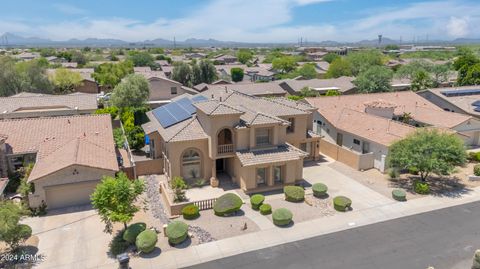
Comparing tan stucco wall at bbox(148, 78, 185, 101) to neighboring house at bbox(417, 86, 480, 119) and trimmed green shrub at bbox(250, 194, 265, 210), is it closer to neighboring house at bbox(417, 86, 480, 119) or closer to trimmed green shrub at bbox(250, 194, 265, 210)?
neighboring house at bbox(417, 86, 480, 119)

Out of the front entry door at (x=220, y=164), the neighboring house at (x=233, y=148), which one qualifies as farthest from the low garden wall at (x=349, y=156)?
the front entry door at (x=220, y=164)

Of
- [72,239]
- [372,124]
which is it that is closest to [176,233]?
[72,239]

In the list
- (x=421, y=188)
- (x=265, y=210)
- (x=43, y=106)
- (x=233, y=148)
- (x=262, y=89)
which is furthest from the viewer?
(x=262, y=89)

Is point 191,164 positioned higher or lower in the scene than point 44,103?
lower

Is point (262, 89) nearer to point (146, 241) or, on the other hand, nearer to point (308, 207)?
point (308, 207)

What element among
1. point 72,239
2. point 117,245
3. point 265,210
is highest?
point 265,210

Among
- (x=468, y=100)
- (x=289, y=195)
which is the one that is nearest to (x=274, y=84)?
(x=468, y=100)

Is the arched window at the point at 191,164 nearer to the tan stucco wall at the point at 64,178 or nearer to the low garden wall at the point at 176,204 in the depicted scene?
the low garden wall at the point at 176,204
